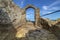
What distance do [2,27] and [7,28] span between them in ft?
1.23

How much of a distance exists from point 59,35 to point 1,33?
29.3 feet

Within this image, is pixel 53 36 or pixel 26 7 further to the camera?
pixel 26 7

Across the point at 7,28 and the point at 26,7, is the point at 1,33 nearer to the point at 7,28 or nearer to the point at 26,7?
the point at 7,28

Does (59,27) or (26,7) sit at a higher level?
(26,7)

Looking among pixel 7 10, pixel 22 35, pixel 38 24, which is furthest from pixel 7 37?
pixel 38 24

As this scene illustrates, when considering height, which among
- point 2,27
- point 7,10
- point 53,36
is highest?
point 7,10

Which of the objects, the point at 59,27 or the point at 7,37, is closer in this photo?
the point at 7,37

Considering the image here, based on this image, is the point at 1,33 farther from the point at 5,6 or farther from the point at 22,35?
the point at 22,35

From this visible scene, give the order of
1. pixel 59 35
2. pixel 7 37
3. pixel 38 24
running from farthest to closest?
1. pixel 38 24
2. pixel 59 35
3. pixel 7 37

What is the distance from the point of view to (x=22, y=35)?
15484 millimetres

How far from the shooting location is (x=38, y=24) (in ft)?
74.4

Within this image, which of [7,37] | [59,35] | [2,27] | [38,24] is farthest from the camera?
[38,24]

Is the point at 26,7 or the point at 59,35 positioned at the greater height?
the point at 26,7

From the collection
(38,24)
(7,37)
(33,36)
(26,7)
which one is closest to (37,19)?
(38,24)
